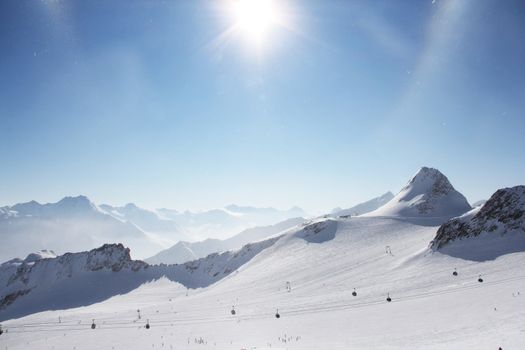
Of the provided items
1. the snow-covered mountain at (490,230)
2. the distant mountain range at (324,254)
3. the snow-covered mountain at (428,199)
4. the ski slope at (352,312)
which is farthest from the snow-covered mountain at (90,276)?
the snow-covered mountain at (490,230)

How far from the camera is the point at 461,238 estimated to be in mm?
58031

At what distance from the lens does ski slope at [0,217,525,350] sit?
75.2 ft

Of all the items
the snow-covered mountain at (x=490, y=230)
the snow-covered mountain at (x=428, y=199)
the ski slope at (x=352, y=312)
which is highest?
the snow-covered mountain at (x=428, y=199)

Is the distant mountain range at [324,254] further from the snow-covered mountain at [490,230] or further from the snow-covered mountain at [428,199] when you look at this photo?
the snow-covered mountain at [428,199]

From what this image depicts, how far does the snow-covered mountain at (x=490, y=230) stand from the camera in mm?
51634

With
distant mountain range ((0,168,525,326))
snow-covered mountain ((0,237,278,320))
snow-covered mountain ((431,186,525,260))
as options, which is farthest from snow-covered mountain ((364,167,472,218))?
snow-covered mountain ((431,186,525,260))

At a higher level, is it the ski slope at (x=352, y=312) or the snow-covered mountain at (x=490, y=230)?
the snow-covered mountain at (x=490, y=230)

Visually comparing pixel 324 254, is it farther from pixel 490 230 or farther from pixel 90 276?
pixel 90 276

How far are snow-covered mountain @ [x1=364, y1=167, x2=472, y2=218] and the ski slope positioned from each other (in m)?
36.4

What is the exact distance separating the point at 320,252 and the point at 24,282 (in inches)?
3928

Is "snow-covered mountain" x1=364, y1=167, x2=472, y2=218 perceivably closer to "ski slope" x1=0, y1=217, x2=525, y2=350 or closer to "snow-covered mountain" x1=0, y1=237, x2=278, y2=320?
"ski slope" x1=0, y1=217, x2=525, y2=350

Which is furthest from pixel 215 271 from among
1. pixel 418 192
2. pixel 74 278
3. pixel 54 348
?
pixel 54 348

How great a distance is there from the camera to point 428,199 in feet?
380

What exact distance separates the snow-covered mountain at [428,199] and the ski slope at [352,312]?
36.4 metres
